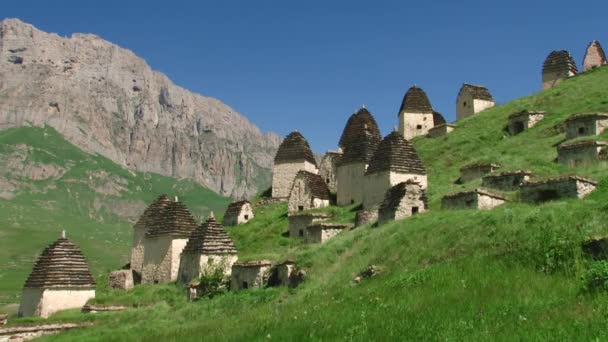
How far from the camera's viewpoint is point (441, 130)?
4634 cm

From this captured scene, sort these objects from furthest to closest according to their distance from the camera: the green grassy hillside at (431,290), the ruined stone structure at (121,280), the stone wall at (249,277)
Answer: the ruined stone structure at (121,280) < the stone wall at (249,277) < the green grassy hillside at (431,290)

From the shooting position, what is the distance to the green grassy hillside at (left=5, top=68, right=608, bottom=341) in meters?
10.9

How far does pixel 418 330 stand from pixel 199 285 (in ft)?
58.6

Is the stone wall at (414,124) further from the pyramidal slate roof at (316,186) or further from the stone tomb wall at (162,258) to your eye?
the stone tomb wall at (162,258)

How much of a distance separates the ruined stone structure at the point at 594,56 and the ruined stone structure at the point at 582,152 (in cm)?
2933

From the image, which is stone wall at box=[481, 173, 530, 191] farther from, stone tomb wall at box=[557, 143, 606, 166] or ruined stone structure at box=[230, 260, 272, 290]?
ruined stone structure at box=[230, 260, 272, 290]

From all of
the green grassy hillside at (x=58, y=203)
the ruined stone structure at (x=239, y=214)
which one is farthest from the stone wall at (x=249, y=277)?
the green grassy hillside at (x=58, y=203)

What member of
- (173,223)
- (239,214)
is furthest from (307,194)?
(173,223)

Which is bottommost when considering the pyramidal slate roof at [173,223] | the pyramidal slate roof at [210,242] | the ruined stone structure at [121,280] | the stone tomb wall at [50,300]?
the stone tomb wall at [50,300]

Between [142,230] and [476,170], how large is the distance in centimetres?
1658

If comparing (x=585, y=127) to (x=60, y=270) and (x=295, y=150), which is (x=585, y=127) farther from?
(x=60, y=270)

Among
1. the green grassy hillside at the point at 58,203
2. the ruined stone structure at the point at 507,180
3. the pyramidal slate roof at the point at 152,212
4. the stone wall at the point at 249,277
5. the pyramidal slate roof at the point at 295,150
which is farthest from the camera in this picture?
the green grassy hillside at the point at 58,203

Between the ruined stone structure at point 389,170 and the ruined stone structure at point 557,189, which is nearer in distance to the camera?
the ruined stone structure at point 557,189

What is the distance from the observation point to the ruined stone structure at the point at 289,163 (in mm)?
43188
